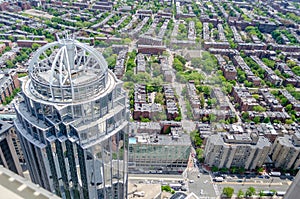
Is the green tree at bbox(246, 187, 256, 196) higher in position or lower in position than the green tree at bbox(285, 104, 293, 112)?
lower

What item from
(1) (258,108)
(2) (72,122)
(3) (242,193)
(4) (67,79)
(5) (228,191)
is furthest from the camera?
(1) (258,108)

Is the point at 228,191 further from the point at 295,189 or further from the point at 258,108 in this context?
the point at 295,189

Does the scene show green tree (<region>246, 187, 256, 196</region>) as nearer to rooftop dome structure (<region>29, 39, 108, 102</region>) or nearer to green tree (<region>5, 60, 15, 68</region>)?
rooftop dome structure (<region>29, 39, 108, 102</region>)

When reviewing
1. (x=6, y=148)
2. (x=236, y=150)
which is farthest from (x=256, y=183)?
(x=6, y=148)

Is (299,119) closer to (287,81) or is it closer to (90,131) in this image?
(287,81)

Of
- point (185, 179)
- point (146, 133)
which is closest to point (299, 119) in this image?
point (185, 179)

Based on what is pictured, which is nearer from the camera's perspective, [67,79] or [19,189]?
[19,189]

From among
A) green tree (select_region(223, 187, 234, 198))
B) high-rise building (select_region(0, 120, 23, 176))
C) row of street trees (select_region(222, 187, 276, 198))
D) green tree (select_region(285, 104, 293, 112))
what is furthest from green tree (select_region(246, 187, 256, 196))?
high-rise building (select_region(0, 120, 23, 176))

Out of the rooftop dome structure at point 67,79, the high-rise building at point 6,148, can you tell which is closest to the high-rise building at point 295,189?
the rooftop dome structure at point 67,79

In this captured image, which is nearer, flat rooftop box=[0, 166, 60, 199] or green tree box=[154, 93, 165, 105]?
flat rooftop box=[0, 166, 60, 199]

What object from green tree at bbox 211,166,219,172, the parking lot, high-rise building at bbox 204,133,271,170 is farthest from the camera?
green tree at bbox 211,166,219,172
